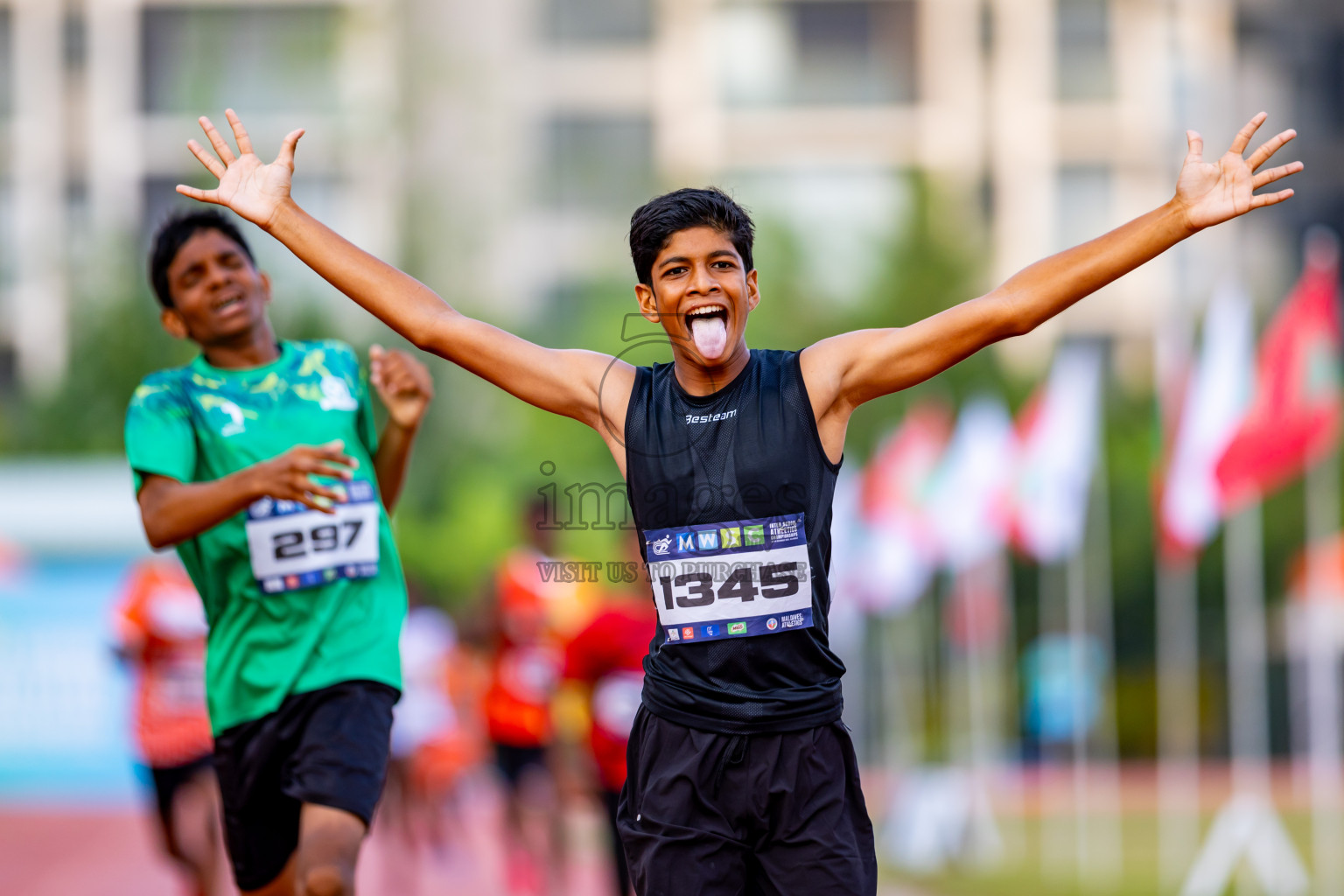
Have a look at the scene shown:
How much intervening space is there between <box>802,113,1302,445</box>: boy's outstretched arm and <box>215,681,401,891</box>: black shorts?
1866 millimetres

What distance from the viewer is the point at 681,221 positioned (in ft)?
12.7

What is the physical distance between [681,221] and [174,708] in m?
5.12

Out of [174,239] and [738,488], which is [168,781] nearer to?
[174,239]

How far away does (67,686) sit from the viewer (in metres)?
18.4

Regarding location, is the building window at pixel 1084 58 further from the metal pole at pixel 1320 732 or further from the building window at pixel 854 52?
the metal pole at pixel 1320 732

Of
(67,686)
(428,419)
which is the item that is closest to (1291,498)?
(428,419)

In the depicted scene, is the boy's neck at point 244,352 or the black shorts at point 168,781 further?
the black shorts at point 168,781

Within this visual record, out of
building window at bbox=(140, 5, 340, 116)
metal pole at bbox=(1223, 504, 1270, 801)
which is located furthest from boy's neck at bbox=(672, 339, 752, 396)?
building window at bbox=(140, 5, 340, 116)

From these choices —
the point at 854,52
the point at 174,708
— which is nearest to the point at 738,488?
the point at 174,708

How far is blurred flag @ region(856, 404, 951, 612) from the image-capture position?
1680 cm

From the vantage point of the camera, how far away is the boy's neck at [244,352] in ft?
16.9

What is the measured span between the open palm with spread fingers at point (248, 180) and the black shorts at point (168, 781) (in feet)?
13.8

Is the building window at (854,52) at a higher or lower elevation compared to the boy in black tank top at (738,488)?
higher

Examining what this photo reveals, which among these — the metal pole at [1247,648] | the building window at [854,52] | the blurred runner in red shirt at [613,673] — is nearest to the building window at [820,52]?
the building window at [854,52]
